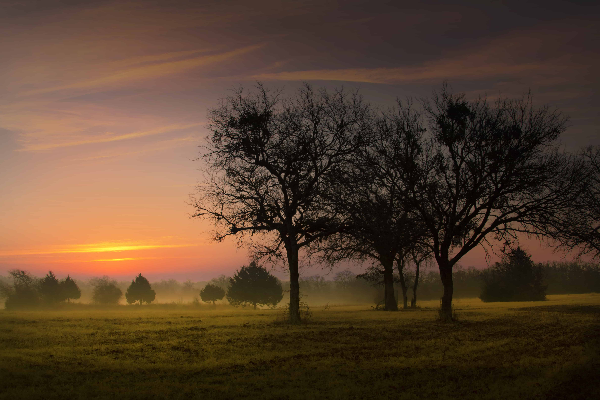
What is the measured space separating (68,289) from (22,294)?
326 inches

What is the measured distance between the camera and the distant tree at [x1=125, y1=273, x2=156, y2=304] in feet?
301

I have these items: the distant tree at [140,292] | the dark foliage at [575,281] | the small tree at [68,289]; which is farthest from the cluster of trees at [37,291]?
the dark foliage at [575,281]

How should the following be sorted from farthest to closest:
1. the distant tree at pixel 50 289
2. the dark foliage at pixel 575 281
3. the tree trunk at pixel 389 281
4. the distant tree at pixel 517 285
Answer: the dark foliage at pixel 575 281, the distant tree at pixel 50 289, the distant tree at pixel 517 285, the tree trunk at pixel 389 281

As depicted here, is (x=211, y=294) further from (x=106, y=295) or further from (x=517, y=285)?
→ (x=517, y=285)

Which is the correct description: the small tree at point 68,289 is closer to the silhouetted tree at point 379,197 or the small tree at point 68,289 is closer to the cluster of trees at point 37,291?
the cluster of trees at point 37,291

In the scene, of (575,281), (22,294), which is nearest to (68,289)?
(22,294)

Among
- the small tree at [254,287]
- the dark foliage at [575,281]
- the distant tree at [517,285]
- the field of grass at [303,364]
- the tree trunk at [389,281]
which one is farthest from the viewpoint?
the dark foliage at [575,281]

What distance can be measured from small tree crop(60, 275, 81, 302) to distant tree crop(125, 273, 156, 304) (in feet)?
32.9

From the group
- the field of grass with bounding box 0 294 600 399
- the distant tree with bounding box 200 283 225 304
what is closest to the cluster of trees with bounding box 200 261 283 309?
the distant tree with bounding box 200 283 225 304

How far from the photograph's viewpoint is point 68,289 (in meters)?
82.2

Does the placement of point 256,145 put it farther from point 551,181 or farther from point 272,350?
point 551,181

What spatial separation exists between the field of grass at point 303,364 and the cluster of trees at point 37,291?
60.4 meters

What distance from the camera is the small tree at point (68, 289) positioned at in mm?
80875

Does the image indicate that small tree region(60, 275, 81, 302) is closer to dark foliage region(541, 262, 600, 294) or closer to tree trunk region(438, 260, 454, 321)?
tree trunk region(438, 260, 454, 321)
